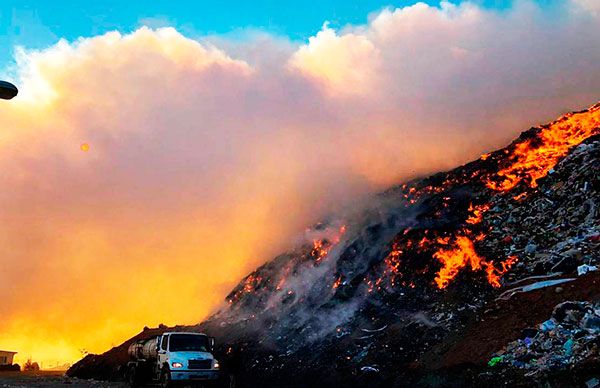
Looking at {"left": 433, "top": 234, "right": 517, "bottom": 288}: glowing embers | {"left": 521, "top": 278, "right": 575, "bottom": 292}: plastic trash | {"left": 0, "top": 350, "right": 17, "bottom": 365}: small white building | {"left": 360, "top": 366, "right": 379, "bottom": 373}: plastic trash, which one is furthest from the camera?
{"left": 0, "top": 350, "right": 17, "bottom": 365}: small white building

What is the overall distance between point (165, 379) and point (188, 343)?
1.69 meters

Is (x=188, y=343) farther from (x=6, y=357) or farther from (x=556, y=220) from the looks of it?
(x=6, y=357)

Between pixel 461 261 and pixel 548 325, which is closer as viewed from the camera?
pixel 548 325

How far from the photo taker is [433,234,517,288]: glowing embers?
21.4 meters

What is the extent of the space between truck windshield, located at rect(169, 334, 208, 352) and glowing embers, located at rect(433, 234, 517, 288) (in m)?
11.1

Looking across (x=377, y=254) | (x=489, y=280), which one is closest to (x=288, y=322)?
(x=377, y=254)

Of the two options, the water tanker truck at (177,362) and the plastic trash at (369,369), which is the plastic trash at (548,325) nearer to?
the plastic trash at (369,369)

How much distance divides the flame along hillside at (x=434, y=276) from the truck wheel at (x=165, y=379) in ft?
8.55

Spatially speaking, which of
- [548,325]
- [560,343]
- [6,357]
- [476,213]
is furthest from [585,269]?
[6,357]

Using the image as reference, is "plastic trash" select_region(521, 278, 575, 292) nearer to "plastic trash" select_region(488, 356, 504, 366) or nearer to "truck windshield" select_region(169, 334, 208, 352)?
"plastic trash" select_region(488, 356, 504, 366)

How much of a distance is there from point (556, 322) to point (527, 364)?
206cm

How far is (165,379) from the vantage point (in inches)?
767

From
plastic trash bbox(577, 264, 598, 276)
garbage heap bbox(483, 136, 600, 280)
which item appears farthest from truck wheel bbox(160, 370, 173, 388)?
plastic trash bbox(577, 264, 598, 276)

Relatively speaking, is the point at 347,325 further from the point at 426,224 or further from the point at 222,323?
the point at 222,323
